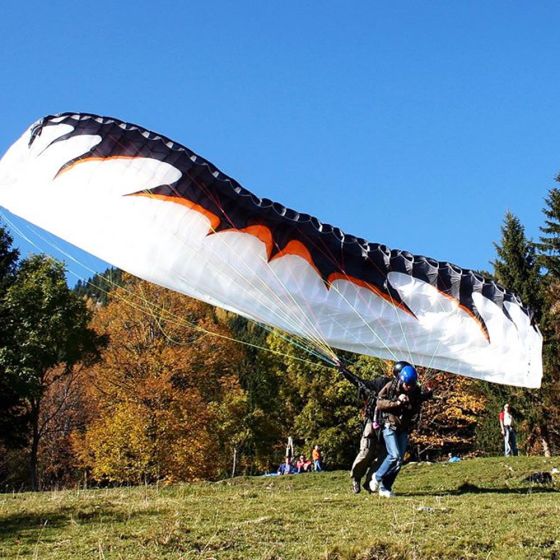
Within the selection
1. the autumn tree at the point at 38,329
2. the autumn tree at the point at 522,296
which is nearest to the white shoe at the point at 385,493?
the autumn tree at the point at 38,329

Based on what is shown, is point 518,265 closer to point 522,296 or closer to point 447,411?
point 522,296

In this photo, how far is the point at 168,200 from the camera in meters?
11.3

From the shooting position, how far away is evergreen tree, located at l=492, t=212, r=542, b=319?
35625 millimetres

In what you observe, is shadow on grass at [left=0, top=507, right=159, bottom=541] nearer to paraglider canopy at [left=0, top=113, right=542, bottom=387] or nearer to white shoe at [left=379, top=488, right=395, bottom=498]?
white shoe at [left=379, top=488, right=395, bottom=498]

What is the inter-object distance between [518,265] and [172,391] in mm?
19505

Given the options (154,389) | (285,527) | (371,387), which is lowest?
(285,527)

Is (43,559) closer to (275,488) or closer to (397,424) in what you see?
(397,424)

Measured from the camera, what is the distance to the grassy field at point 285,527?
5.95 m

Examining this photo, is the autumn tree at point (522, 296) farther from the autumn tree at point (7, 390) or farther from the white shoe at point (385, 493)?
the white shoe at point (385, 493)

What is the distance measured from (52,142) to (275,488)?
7560 mm

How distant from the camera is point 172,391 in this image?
2906 cm

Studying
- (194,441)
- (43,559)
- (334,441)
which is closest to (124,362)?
(194,441)

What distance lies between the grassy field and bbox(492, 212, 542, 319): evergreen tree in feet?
87.8

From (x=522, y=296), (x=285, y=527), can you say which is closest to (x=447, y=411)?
(x=522, y=296)
